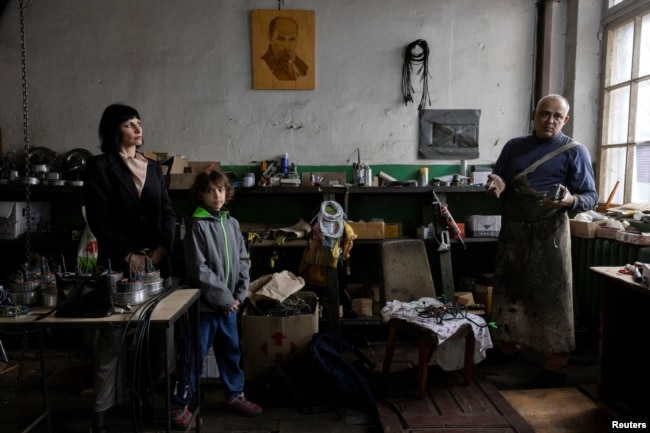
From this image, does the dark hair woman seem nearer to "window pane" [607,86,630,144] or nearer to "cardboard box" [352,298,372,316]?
"cardboard box" [352,298,372,316]

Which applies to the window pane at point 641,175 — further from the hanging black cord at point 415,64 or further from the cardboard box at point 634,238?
the hanging black cord at point 415,64

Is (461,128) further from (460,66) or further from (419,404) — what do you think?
(419,404)

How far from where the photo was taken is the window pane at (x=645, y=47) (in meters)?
3.71

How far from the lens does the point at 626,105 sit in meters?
3.97

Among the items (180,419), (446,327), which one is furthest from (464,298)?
(180,419)

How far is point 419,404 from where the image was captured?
9.45 feet

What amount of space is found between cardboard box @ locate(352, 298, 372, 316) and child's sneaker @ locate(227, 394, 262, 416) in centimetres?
140

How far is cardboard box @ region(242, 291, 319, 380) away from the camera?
10.5ft

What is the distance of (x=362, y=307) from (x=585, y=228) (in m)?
2.06

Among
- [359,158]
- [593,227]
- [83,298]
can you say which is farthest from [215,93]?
[593,227]

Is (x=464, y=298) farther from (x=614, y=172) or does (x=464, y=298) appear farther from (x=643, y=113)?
(x=643, y=113)

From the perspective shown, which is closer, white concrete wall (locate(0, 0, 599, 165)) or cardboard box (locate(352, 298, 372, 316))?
cardboard box (locate(352, 298, 372, 316))

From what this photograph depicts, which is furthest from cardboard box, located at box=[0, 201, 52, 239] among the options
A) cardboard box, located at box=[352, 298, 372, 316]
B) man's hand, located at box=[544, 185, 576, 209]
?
man's hand, located at box=[544, 185, 576, 209]

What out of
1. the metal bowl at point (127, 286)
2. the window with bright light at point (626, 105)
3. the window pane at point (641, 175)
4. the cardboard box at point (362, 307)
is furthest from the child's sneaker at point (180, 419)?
the window pane at point (641, 175)
